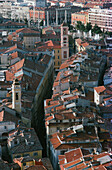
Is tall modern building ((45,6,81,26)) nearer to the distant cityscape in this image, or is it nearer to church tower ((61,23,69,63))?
church tower ((61,23,69,63))

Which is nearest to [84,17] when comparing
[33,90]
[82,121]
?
[33,90]

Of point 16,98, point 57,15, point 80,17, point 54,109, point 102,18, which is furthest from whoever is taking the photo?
point 57,15

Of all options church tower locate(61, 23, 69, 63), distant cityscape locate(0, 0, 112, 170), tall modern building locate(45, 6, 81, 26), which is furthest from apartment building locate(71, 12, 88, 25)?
church tower locate(61, 23, 69, 63)

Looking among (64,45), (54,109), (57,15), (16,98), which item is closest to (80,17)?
(57,15)

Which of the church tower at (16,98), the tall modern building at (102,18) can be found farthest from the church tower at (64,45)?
the tall modern building at (102,18)

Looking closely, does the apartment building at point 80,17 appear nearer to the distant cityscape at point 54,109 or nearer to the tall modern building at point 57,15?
the tall modern building at point 57,15

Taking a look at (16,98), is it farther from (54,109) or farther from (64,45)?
(64,45)

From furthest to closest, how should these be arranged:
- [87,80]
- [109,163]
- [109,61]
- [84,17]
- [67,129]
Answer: [84,17], [109,61], [87,80], [67,129], [109,163]

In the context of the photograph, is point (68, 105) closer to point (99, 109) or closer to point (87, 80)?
point (99, 109)
